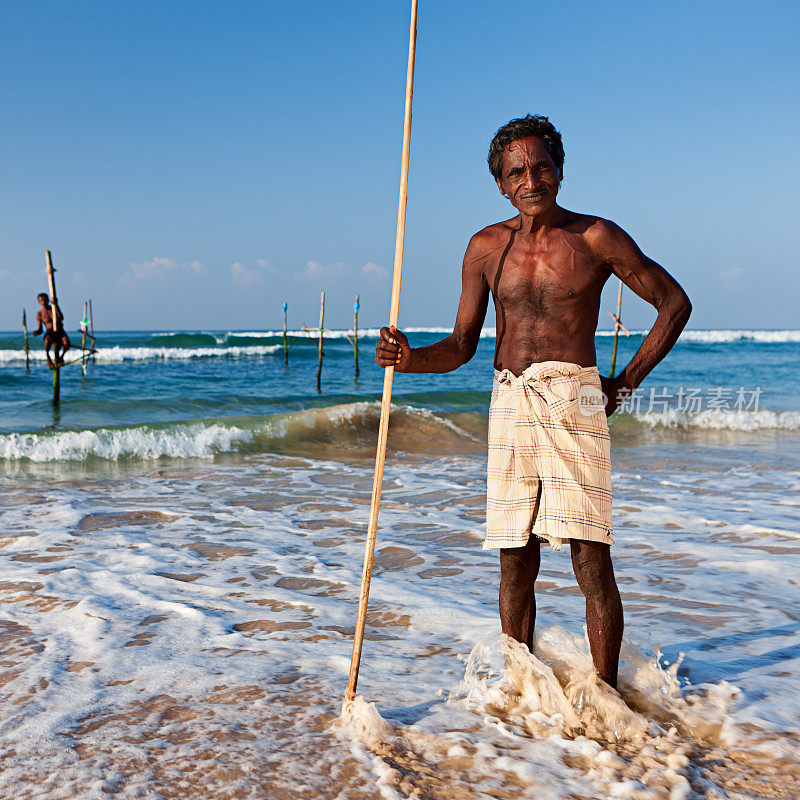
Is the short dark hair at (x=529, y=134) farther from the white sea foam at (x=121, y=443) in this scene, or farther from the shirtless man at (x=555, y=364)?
the white sea foam at (x=121, y=443)

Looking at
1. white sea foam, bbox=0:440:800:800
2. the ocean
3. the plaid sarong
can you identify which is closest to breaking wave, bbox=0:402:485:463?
the ocean

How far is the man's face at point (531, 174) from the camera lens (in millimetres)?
2426

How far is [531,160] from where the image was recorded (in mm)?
2424

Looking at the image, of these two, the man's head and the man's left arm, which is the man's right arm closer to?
the man's head

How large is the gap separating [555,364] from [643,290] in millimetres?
408

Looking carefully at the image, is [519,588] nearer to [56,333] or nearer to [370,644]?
[370,644]

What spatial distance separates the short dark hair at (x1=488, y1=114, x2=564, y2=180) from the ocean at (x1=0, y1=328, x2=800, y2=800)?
1.87m

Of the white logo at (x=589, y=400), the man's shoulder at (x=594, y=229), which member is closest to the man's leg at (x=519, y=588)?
the white logo at (x=589, y=400)

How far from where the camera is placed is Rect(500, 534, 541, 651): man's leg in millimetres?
2566

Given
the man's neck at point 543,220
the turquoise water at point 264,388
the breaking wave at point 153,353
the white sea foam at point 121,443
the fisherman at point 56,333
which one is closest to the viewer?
the man's neck at point 543,220

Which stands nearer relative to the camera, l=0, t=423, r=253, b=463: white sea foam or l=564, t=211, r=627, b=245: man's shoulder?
l=564, t=211, r=627, b=245: man's shoulder

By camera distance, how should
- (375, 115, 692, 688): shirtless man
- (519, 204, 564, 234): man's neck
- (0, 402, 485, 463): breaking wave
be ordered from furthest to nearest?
1. (0, 402, 485, 463): breaking wave
2. (519, 204, 564, 234): man's neck
3. (375, 115, 692, 688): shirtless man

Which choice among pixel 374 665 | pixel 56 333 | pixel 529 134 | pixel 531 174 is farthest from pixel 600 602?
pixel 56 333

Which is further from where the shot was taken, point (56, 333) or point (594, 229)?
point (56, 333)
